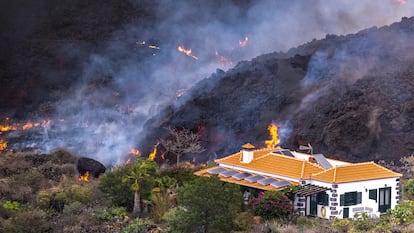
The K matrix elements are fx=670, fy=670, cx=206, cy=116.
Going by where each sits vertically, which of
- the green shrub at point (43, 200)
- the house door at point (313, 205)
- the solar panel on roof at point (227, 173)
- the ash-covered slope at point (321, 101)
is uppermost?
the ash-covered slope at point (321, 101)

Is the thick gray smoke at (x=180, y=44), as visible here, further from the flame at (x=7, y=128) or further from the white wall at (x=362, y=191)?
the white wall at (x=362, y=191)

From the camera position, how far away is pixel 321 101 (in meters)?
62.9

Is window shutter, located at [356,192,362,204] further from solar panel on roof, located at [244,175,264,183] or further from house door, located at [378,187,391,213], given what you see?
solar panel on roof, located at [244,175,264,183]

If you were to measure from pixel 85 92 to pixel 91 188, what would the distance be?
39617 mm

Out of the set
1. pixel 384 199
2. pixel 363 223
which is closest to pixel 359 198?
pixel 384 199

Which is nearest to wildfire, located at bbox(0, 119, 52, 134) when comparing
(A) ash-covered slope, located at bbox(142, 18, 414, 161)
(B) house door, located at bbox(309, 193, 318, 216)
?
(A) ash-covered slope, located at bbox(142, 18, 414, 161)

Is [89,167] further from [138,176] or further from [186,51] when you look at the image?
[186,51]

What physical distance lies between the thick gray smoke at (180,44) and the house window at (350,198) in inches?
1564

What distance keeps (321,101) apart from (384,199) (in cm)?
2465

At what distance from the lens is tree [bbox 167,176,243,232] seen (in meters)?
33.8

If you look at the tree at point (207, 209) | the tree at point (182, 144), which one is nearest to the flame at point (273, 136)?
the tree at point (182, 144)

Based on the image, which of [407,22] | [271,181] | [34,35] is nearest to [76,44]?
[34,35]

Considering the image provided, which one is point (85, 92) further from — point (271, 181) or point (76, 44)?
point (271, 181)

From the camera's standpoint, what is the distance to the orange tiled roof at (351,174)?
37.2 metres
